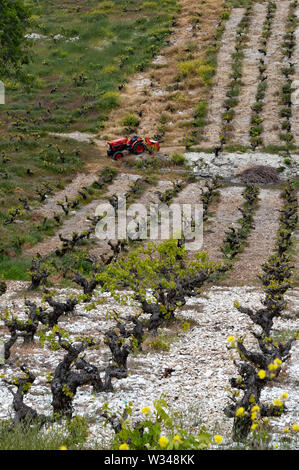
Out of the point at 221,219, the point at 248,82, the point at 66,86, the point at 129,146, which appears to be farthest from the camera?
the point at 66,86

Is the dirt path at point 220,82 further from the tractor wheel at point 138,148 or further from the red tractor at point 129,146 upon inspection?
the tractor wheel at point 138,148

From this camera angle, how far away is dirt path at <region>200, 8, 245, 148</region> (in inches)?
1394

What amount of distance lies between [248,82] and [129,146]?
16.1 m

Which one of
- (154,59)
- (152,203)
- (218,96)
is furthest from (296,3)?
(152,203)

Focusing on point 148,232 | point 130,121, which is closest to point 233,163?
point 130,121

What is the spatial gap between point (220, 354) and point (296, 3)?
2307 inches

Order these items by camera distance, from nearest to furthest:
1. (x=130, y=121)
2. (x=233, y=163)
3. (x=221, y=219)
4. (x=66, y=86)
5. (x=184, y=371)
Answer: (x=184, y=371) → (x=221, y=219) → (x=233, y=163) → (x=130, y=121) → (x=66, y=86)

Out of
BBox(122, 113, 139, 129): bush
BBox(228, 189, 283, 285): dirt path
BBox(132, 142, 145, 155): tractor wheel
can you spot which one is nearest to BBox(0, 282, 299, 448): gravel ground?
BBox(228, 189, 283, 285): dirt path

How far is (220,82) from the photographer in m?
42.5

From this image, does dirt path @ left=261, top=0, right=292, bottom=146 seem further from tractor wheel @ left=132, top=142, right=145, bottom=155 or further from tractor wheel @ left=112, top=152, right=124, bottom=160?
tractor wheel @ left=112, top=152, right=124, bottom=160

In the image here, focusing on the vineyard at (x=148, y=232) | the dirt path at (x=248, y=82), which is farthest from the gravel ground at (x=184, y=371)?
the dirt path at (x=248, y=82)

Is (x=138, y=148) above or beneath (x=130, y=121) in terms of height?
beneath

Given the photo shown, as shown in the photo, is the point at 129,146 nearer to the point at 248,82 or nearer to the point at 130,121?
the point at 130,121
